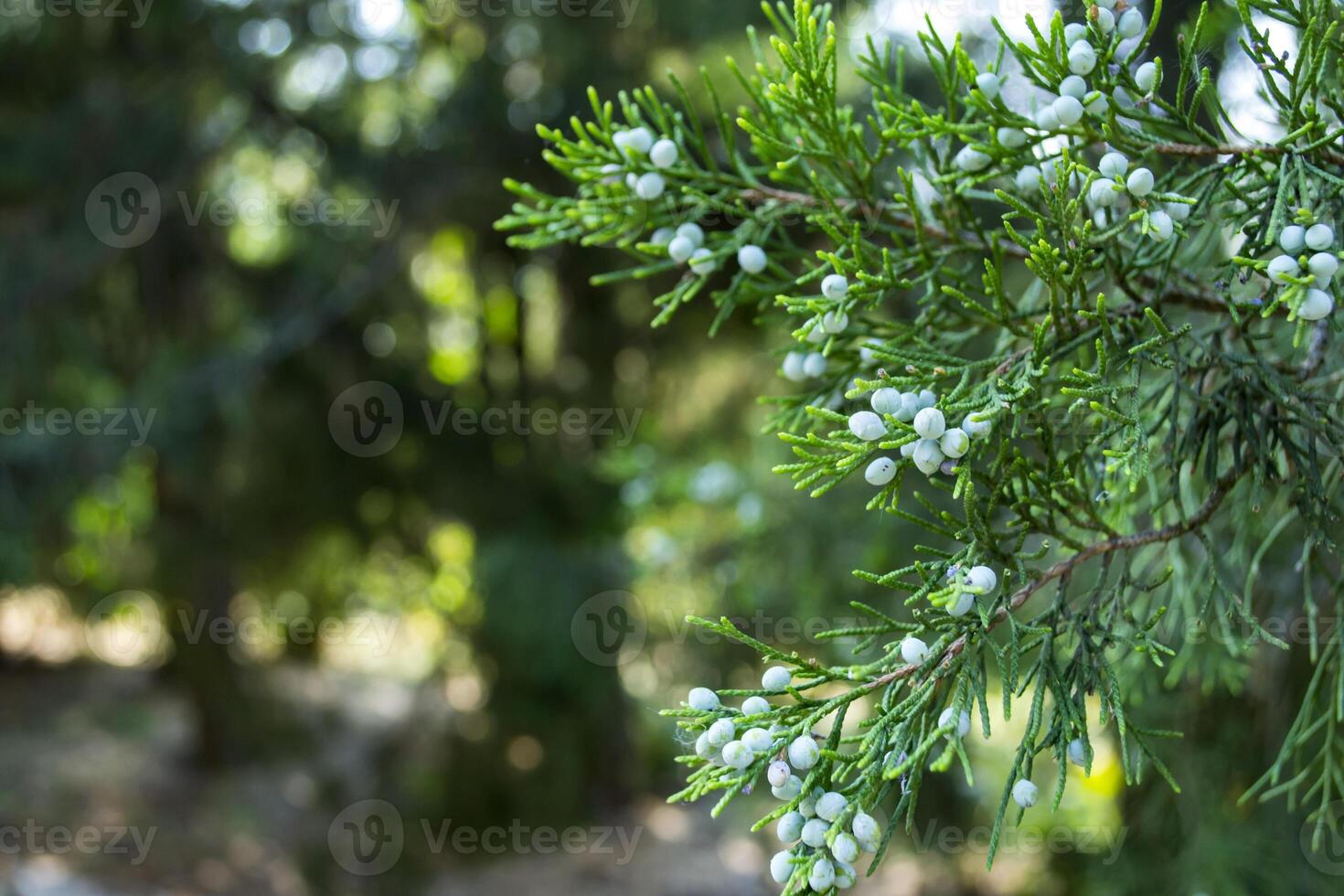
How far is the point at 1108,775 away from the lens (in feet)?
10.7

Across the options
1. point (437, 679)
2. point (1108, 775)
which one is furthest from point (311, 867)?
point (1108, 775)

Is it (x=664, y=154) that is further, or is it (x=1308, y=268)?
(x=664, y=154)

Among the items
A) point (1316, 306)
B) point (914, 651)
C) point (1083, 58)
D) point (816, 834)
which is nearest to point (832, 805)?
point (816, 834)

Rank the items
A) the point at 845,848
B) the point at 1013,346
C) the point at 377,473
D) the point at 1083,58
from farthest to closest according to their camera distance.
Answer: the point at 377,473 < the point at 1013,346 < the point at 1083,58 < the point at 845,848

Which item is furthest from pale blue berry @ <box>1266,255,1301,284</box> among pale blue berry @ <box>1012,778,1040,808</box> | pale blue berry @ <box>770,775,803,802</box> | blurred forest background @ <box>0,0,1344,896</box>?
blurred forest background @ <box>0,0,1344,896</box>

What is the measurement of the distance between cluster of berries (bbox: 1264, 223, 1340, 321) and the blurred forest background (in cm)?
196

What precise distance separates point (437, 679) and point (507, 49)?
13.5ft

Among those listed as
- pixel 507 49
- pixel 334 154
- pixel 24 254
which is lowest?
pixel 24 254

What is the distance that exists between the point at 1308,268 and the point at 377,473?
536cm

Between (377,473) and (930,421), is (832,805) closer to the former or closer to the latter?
(930,421)

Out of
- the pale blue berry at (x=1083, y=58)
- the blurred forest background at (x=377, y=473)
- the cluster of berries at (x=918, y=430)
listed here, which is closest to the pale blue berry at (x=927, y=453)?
the cluster of berries at (x=918, y=430)

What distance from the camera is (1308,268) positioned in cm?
79

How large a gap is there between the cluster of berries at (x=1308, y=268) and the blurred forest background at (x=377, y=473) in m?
1.96

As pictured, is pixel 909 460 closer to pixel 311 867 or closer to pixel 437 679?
pixel 311 867
